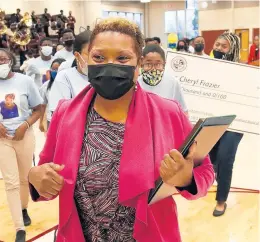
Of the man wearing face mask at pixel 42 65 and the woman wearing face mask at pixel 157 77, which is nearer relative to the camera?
the woman wearing face mask at pixel 157 77

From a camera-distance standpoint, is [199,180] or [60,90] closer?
A: [199,180]

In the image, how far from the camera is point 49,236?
3488 mm

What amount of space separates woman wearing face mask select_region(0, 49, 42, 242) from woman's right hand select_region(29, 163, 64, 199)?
2.07 meters

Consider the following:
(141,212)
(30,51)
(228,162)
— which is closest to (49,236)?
(228,162)

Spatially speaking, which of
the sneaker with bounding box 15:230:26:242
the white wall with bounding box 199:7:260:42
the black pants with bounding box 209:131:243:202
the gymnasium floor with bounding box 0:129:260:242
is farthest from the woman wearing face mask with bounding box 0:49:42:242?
the white wall with bounding box 199:7:260:42

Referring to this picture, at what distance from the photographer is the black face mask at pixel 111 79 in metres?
1.34

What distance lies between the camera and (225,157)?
3682mm

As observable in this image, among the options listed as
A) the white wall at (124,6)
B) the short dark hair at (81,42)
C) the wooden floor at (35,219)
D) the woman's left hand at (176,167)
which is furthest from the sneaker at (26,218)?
the white wall at (124,6)

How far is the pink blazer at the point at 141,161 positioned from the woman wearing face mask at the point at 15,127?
6.75 feet

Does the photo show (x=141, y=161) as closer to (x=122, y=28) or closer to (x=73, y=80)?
(x=122, y=28)

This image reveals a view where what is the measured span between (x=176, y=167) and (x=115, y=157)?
0.26 m

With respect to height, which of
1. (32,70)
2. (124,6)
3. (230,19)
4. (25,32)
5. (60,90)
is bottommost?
(32,70)

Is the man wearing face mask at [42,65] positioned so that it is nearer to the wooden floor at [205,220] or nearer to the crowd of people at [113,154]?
the wooden floor at [205,220]

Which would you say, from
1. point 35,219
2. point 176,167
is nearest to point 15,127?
point 35,219
